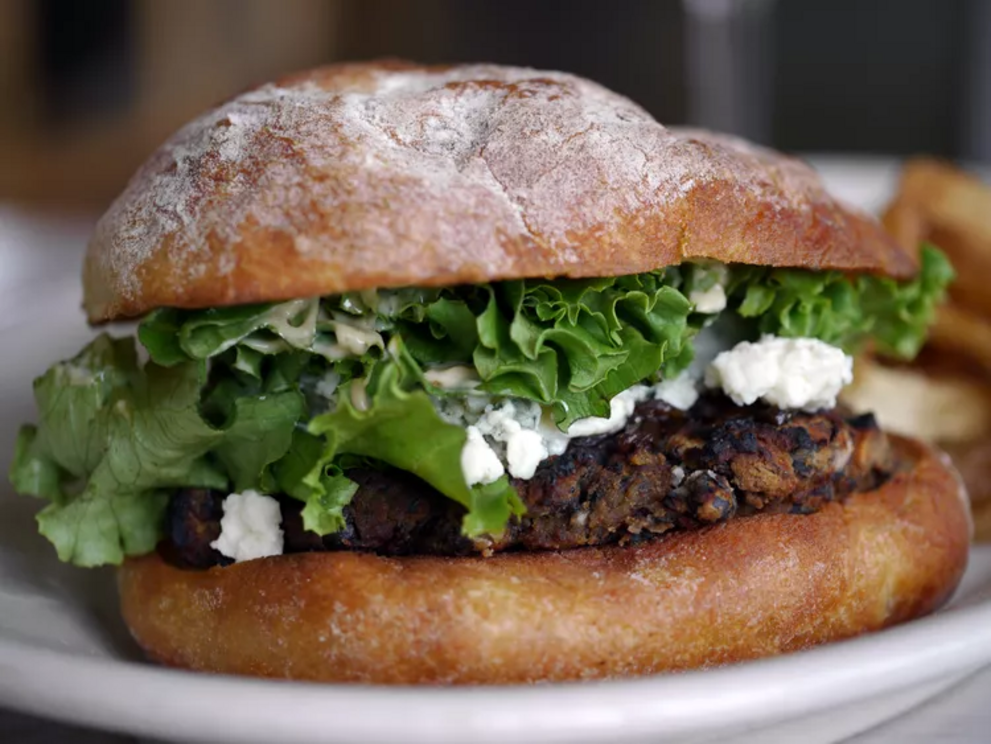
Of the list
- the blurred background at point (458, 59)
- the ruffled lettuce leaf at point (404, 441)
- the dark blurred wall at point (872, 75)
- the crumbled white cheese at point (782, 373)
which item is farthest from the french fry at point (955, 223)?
the dark blurred wall at point (872, 75)

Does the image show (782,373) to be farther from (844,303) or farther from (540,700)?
(540,700)

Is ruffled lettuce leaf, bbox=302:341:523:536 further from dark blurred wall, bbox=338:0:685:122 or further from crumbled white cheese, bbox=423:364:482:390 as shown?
dark blurred wall, bbox=338:0:685:122

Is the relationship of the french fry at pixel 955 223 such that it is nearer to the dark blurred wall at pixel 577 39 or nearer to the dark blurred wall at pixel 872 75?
the dark blurred wall at pixel 872 75

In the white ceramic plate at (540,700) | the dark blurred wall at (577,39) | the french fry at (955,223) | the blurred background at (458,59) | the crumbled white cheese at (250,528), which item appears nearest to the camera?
the white ceramic plate at (540,700)

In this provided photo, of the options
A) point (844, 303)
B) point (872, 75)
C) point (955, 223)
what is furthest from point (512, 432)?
point (872, 75)

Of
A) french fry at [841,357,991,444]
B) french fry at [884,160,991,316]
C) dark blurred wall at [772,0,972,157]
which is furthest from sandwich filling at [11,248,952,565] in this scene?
dark blurred wall at [772,0,972,157]

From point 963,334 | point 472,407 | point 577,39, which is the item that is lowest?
point 577,39
